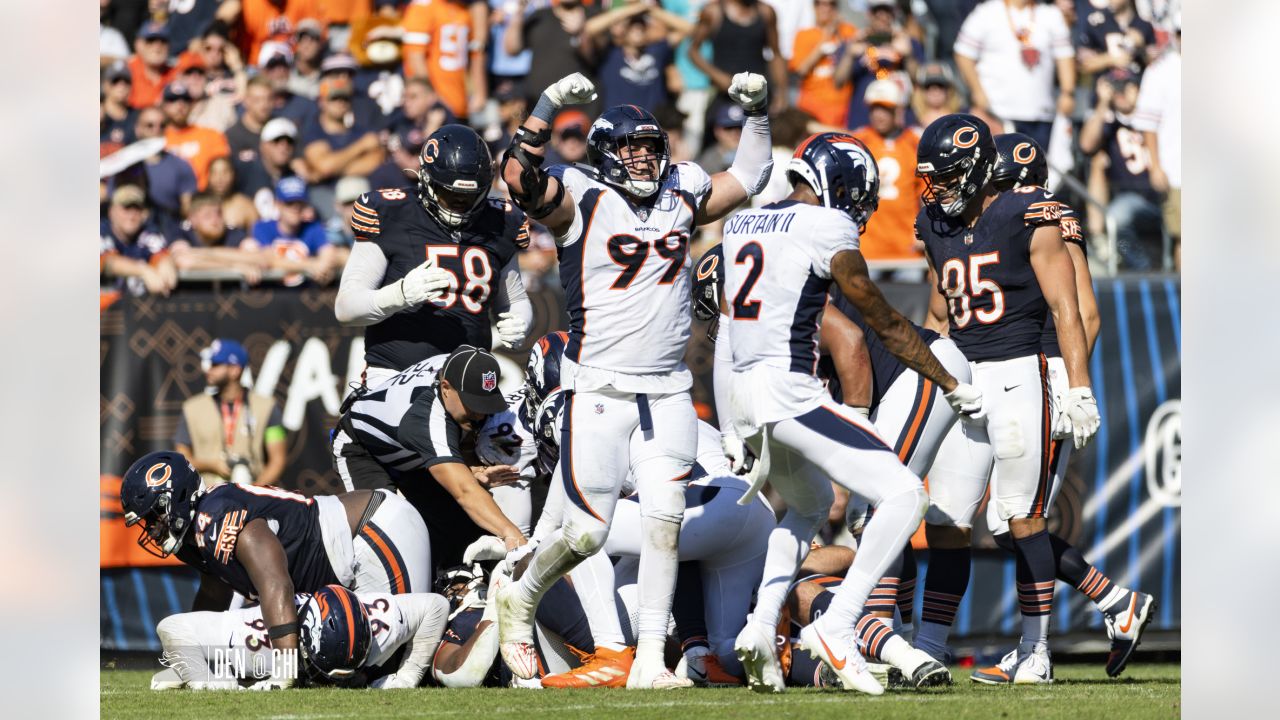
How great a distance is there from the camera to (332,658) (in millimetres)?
6863

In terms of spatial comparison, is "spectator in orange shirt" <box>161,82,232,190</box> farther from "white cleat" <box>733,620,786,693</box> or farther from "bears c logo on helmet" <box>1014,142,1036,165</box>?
"white cleat" <box>733,620,786,693</box>

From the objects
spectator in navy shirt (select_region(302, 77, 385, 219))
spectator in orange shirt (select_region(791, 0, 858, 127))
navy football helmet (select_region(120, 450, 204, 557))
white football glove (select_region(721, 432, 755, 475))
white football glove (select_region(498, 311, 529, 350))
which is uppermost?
spectator in orange shirt (select_region(791, 0, 858, 127))

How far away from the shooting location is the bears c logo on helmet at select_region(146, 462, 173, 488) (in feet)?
23.1

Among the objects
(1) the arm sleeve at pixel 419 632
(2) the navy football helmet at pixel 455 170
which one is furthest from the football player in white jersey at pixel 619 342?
(2) the navy football helmet at pixel 455 170

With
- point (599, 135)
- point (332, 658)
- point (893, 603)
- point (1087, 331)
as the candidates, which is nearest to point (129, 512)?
point (332, 658)

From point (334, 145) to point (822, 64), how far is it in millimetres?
3843

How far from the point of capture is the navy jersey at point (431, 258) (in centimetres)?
813

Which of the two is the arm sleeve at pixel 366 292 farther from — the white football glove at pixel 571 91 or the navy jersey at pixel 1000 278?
the navy jersey at pixel 1000 278

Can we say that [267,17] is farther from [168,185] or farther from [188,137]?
[168,185]

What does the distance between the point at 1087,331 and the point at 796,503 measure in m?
2.33

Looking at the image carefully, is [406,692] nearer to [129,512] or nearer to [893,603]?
[129,512]

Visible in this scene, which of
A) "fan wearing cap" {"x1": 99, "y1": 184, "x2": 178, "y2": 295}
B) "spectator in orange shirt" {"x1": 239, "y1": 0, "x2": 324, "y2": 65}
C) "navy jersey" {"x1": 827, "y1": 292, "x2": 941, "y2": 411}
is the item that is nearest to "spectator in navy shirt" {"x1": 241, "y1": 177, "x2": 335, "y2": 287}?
"fan wearing cap" {"x1": 99, "y1": 184, "x2": 178, "y2": 295}

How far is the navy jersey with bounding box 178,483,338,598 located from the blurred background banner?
2.65 meters
